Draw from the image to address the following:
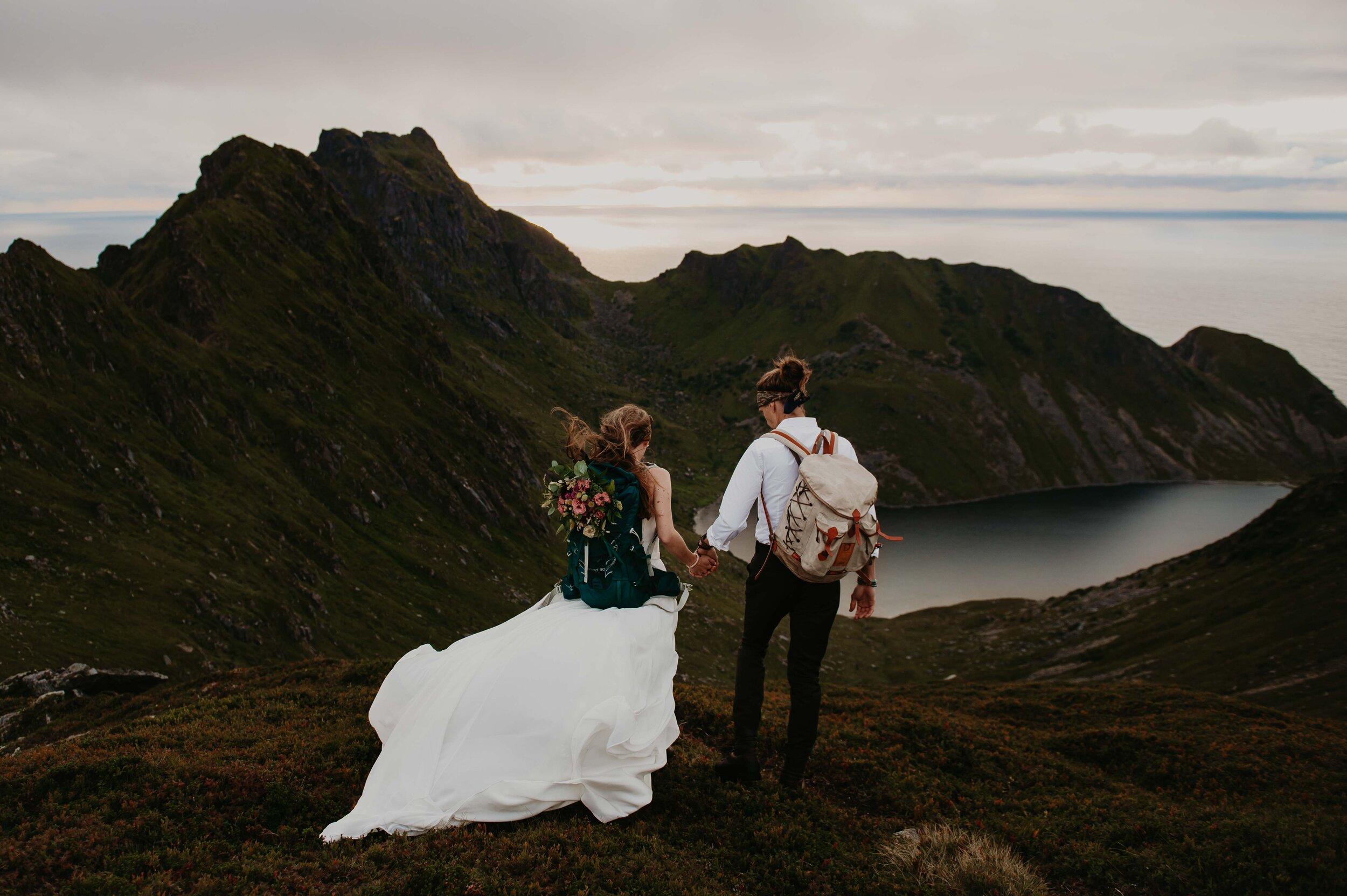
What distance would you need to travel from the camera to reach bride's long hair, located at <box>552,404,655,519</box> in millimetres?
11672

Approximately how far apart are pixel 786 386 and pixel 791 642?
388cm

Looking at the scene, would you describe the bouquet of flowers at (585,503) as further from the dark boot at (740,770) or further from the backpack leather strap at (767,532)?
the dark boot at (740,770)

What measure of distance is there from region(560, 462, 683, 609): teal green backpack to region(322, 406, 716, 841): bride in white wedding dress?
47 mm

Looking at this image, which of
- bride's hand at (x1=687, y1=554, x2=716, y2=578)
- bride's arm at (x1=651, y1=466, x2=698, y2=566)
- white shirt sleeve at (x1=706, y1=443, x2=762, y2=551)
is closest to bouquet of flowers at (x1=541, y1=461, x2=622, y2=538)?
bride's arm at (x1=651, y1=466, x2=698, y2=566)

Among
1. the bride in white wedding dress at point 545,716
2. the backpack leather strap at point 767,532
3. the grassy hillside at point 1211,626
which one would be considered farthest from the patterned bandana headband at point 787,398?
the grassy hillside at point 1211,626

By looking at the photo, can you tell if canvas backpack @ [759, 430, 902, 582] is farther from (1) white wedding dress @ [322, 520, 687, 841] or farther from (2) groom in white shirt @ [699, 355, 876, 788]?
(1) white wedding dress @ [322, 520, 687, 841]

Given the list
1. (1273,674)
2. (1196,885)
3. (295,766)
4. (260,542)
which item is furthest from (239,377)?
(1273,674)

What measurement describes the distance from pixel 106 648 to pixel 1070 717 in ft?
147

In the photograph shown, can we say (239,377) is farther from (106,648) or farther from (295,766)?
(295,766)

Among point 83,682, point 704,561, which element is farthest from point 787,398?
point 83,682

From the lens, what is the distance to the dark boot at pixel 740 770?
12.2 m

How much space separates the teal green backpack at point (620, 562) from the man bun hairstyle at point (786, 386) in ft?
7.97

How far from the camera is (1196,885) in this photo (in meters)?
10.8

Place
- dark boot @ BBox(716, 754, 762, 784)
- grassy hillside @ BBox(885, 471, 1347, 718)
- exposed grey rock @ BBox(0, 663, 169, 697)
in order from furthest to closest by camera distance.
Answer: grassy hillside @ BBox(885, 471, 1347, 718) < exposed grey rock @ BBox(0, 663, 169, 697) < dark boot @ BBox(716, 754, 762, 784)
